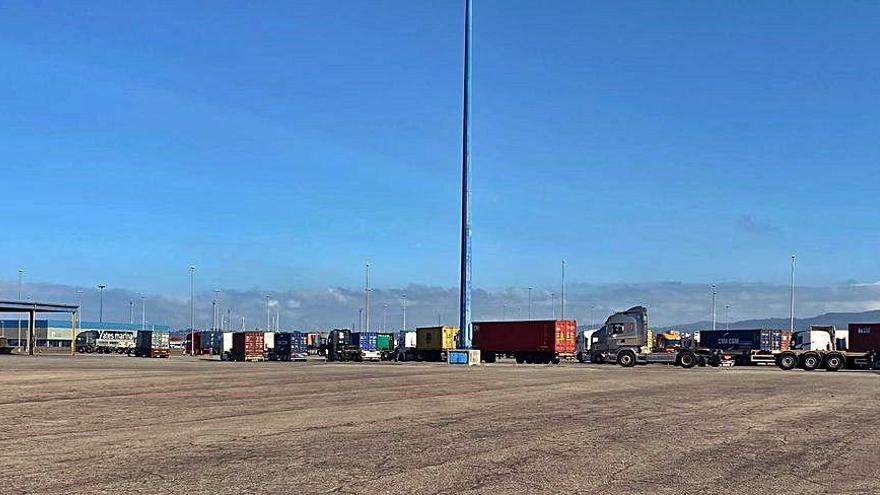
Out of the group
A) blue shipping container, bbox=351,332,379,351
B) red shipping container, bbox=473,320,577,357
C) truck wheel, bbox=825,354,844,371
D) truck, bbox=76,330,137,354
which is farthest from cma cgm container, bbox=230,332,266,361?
truck wheel, bbox=825,354,844,371

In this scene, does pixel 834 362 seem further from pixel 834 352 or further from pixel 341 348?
pixel 341 348

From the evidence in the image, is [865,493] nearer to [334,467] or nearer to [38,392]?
[334,467]

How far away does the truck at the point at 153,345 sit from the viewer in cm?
10600

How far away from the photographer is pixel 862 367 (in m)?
60.8

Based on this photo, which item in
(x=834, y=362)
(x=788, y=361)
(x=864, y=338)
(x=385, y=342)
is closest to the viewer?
(x=834, y=362)

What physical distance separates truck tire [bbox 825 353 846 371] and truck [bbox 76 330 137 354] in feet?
339

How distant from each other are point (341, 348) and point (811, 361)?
4643cm

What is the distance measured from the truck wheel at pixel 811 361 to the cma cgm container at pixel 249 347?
184 feet

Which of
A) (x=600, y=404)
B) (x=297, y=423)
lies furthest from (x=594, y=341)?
(x=297, y=423)

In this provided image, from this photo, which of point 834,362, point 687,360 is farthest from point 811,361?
point 687,360

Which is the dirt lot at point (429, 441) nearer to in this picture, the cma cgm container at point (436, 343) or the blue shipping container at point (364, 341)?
the cma cgm container at point (436, 343)

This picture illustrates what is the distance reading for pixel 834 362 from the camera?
2368 inches

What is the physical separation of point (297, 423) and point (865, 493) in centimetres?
1207

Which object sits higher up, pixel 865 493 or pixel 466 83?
pixel 466 83
